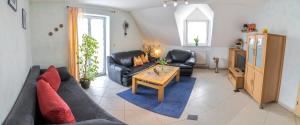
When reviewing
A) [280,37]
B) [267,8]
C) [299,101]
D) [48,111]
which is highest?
[267,8]

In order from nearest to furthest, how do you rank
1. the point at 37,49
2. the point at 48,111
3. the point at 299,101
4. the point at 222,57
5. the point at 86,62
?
the point at 48,111
the point at 299,101
the point at 37,49
the point at 86,62
the point at 222,57

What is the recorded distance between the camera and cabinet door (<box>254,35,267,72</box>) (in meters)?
3.66

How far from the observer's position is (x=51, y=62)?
464cm

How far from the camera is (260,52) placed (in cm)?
383

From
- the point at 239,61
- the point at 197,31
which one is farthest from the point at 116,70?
the point at 197,31

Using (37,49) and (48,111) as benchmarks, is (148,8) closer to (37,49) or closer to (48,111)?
(37,49)

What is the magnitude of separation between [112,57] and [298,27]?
4.48 meters

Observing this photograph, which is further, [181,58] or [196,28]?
→ [196,28]

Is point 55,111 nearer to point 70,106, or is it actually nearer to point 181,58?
point 70,106

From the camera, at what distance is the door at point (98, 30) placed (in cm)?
550

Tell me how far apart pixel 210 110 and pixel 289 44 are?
1997 mm

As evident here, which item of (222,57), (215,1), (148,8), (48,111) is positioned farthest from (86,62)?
(222,57)

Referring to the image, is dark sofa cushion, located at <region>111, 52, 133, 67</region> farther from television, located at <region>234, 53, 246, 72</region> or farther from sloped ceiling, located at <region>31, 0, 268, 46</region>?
television, located at <region>234, 53, 246, 72</region>

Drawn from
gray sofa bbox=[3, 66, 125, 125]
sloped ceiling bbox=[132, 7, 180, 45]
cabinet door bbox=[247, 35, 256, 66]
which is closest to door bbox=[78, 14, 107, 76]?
sloped ceiling bbox=[132, 7, 180, 45]
